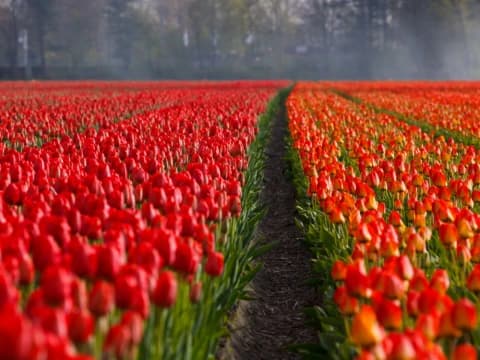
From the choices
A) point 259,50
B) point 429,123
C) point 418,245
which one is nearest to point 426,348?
point 418,245

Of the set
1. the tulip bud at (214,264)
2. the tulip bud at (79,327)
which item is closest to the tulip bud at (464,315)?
the tulip bud at (214,264)

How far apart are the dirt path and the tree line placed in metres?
60.2

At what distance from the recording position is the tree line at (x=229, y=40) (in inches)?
2867

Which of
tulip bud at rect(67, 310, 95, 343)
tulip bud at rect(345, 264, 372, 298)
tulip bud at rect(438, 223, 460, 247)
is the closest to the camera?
tulip bud at rect(67, 310, 95, 343)

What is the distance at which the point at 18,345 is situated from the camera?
176cm

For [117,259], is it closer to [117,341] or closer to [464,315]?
[117,341]

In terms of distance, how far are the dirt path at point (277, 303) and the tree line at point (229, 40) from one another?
60.2m

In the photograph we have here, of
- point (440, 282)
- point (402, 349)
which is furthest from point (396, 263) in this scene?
point (402, 349)

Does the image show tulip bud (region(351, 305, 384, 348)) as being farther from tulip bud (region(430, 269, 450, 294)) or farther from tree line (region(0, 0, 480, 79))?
tree line (region(0, 0, 480, 79))

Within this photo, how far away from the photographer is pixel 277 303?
217 inches

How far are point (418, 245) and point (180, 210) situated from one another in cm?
121

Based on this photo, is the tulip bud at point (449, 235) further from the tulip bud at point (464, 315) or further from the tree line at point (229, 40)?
the tree line at point (229, 40)

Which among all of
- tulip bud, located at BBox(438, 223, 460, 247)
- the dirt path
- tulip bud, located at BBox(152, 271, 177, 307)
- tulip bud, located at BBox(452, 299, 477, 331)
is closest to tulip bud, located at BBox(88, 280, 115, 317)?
tulip bud, located at BBox(152, 271, 177, 307)

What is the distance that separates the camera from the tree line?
2867 inches
